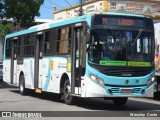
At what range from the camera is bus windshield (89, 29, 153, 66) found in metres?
13.9

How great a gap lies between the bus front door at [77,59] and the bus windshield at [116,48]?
55 cm

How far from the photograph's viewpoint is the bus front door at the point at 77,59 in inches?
567

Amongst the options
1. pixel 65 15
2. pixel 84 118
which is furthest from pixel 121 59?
pixel 65 15

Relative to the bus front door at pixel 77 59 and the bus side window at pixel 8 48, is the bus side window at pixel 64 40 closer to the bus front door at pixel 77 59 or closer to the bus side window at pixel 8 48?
the bus front door at pixel 77 59

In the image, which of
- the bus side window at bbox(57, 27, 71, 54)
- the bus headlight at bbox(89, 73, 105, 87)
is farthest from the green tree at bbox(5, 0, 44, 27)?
the bus headlight at bbox(89, 73, 105, 87)

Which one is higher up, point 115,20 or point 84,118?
point 115,20

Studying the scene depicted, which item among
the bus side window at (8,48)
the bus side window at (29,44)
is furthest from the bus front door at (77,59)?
the bus side window at (8,48)

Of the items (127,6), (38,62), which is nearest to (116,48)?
(38,62)

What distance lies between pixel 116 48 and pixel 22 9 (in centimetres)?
1566

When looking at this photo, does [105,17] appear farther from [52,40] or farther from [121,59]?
[52,40]

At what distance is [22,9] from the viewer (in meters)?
28.5

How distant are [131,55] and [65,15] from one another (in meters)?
47.8

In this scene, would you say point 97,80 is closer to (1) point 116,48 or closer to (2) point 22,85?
(1) point 116,48

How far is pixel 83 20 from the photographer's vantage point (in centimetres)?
1451
